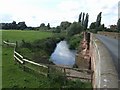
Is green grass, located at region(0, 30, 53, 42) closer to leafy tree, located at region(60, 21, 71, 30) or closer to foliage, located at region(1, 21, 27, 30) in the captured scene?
leafy tree, located at region(60, 21, 71, 30)

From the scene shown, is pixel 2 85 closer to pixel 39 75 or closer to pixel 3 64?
pixel 39 75

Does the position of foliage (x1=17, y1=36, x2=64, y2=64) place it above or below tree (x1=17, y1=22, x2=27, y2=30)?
below

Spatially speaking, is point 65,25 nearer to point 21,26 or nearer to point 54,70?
point 21,26

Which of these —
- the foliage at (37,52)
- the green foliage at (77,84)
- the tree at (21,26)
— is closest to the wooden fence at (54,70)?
the green foliage at (77,84)

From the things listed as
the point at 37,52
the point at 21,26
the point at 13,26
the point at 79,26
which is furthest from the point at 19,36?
the point at 21,26

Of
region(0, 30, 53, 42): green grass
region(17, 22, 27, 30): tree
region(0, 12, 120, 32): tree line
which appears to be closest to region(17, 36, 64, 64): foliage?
region(0, 30, 53, 42): green grass

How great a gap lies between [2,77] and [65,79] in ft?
13.2

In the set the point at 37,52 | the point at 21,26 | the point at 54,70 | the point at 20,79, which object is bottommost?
the point at 20,79

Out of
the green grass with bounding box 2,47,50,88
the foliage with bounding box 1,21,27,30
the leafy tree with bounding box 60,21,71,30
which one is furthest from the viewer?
the foliage with bounding box 1,21,27,30

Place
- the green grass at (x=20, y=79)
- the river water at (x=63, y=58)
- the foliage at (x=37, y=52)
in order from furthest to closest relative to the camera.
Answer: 1. the river water at (x=63, y=58)
2. the foliage at (x=37, y=52)
3. the green grass at (x=20, y=79)

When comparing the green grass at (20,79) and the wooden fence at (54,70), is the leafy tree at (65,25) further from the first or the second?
the green grass at (20,79)

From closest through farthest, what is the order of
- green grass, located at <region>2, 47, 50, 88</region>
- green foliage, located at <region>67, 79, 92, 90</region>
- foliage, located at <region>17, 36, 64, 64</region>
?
green foliage, located at <region>67, 79, 92, 90</region> → green grass, located at <region>2, 47, 50, 88</region> → foliage, located at <region>17, 36, 64, 64</region>

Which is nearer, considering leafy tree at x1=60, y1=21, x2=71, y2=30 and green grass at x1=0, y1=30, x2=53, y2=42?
green grass at x1=0, y1=30, x2=53, y2=42

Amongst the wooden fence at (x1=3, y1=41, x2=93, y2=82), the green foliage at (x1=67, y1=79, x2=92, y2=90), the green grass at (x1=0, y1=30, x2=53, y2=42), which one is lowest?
the green foliage at (x1=67, y1=79, x2=92, y2=90)
